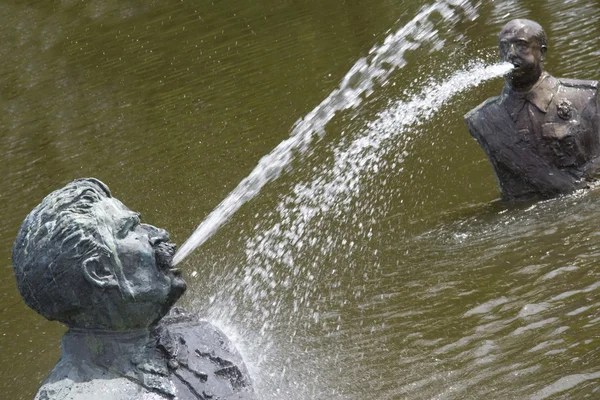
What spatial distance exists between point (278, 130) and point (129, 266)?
6570 millimetres

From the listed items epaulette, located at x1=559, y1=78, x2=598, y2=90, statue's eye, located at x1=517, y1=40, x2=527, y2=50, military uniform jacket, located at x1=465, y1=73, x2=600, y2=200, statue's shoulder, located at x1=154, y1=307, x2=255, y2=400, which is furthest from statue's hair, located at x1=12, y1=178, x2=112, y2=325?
epaulette, located at x1=559, y1=78, x2=598, y2=90

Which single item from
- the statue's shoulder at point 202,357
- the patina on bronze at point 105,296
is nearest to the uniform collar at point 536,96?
the statue's shoulder at point 202,357

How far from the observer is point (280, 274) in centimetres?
722

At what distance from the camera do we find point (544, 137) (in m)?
7.30

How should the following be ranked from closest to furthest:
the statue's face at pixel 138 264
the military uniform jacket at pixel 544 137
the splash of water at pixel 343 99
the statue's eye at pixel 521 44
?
the statue's face at pixel 138 264 < the statue's eye at pixel 521 44 < the military uniform jacket at pixel 544 137 < the splash of water at pixel 343 99

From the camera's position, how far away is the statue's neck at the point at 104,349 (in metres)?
3.77

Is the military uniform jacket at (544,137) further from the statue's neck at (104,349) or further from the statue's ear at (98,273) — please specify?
the statue's ear at (98,273)

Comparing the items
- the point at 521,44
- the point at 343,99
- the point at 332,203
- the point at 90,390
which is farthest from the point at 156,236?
the point at 343,99

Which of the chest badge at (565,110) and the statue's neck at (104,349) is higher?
the statue's neck at (104,349)

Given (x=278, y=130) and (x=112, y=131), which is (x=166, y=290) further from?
(x=112, y=131)

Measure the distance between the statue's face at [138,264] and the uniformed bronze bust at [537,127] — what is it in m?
3.96

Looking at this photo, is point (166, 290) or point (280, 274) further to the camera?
point (280, 274)

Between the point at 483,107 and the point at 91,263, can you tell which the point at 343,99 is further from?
the point at 91,263

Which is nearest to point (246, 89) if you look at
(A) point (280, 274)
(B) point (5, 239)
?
(B) point (5, 239)
